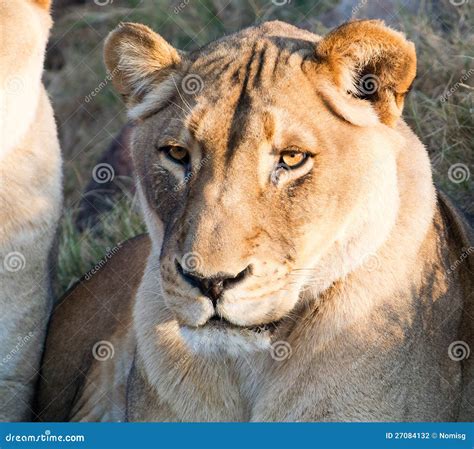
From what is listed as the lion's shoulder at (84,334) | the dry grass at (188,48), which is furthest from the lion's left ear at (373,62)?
the dry grass at (188,48)

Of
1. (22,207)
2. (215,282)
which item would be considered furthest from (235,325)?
(22,207)

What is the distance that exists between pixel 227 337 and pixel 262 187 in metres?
0.38

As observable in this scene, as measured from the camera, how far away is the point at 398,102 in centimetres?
292

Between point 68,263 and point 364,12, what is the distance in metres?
1.84

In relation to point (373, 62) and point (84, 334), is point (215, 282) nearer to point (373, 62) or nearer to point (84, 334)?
point (373, 62)

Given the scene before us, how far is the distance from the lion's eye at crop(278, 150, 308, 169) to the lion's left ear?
9.5 inches

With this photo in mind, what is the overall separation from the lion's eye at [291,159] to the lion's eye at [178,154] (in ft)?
0.87

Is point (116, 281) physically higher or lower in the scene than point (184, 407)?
lower

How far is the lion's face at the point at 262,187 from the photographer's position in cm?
270

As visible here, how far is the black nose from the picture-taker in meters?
2.63

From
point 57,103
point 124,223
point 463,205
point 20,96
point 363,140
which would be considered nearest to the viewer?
point 363,140

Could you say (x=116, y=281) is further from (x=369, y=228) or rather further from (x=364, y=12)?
(x=364, y=12)

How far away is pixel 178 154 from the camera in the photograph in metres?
2.93

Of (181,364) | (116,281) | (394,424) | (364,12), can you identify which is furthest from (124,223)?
(394,424)
